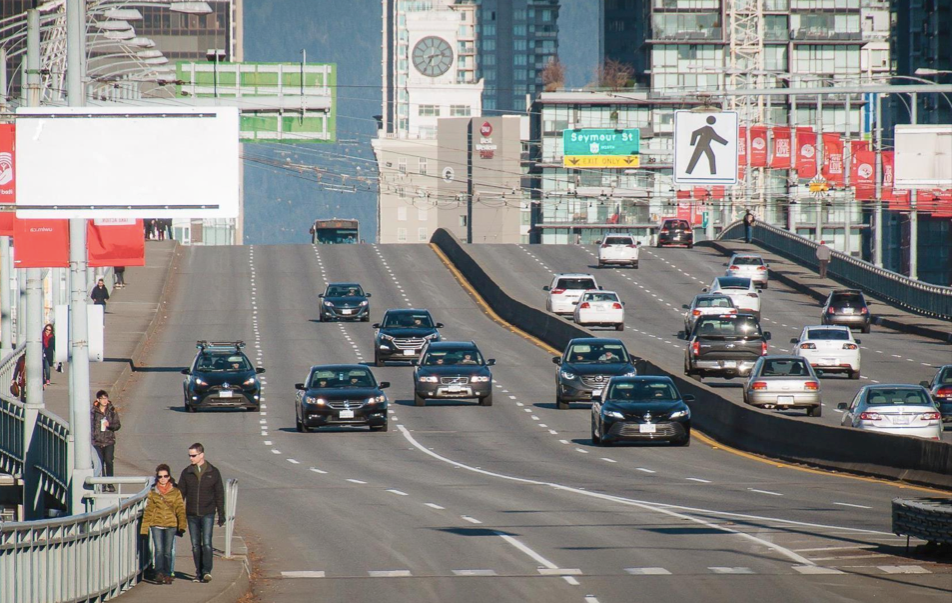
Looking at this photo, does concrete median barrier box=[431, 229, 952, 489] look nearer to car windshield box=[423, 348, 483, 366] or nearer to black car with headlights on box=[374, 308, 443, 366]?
car windshield box=[423, 348, 483, 366]

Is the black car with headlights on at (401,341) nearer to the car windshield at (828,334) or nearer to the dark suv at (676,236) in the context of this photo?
the car windshield at (828,334)

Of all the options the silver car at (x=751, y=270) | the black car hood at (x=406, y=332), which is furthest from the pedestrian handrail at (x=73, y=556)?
the silver car at (x=751, y=270)

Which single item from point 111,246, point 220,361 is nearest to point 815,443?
→ point 111,246

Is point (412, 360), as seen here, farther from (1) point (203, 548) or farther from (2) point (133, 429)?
(1) point (203, 548)

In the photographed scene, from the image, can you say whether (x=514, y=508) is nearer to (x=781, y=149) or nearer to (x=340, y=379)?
(x=340, y=379)

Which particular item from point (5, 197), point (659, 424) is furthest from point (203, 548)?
point (659, 424)

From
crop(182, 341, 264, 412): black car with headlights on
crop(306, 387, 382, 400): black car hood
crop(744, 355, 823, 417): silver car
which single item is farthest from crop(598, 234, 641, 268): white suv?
crop(306, 387, 382, 400): black car hood

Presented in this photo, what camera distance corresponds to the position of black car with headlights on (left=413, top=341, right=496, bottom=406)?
37438mm

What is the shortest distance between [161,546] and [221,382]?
21.7 m

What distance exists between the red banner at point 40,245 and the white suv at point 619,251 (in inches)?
2168

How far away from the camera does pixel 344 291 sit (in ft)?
194

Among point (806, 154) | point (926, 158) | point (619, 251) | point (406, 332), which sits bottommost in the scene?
point (406, 332)

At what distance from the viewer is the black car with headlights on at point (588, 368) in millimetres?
36219

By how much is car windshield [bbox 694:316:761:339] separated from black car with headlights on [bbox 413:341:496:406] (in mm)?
6264
